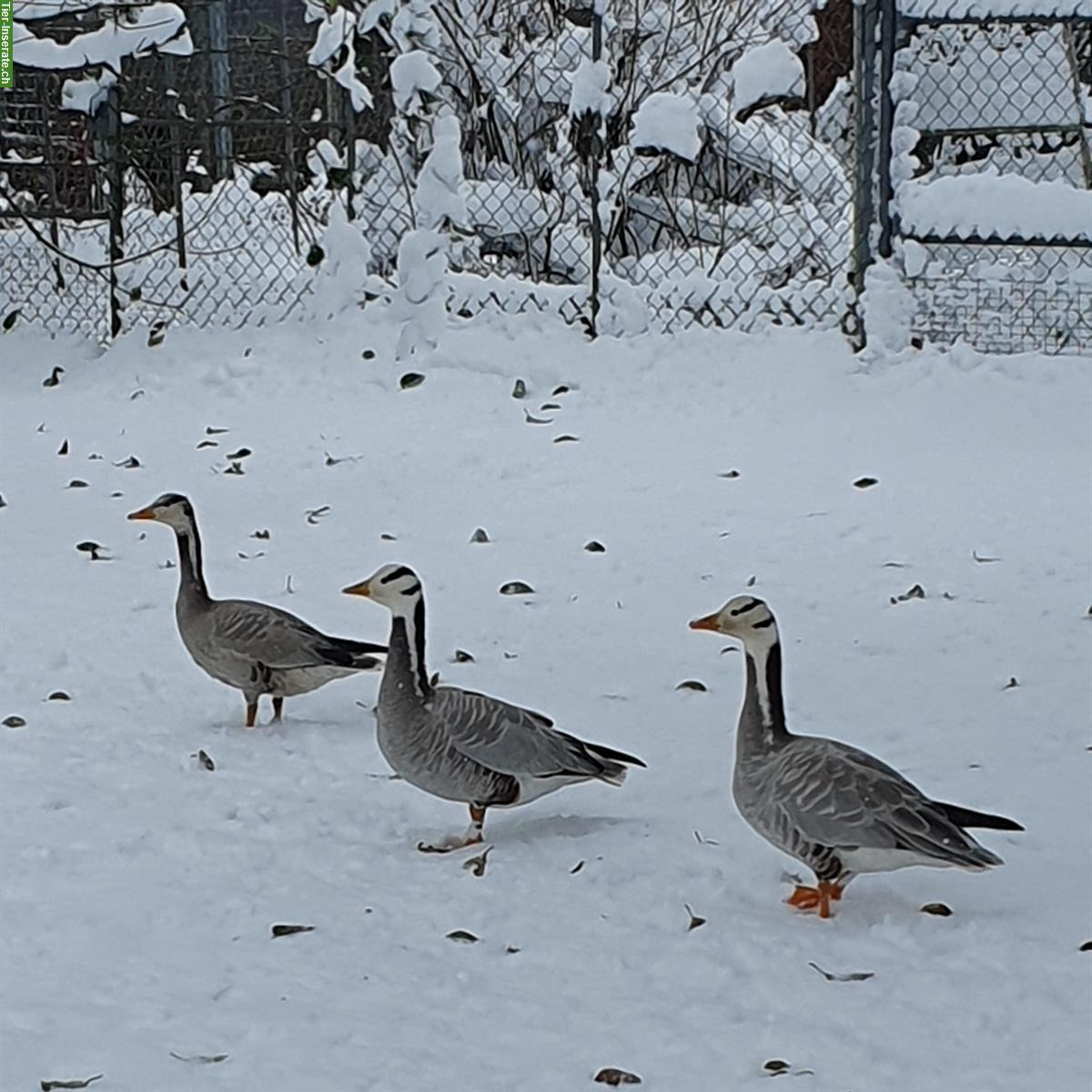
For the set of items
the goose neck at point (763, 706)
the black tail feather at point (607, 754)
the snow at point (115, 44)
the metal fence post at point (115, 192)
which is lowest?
the black tail feather at point (607, 754)

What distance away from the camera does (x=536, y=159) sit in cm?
1084

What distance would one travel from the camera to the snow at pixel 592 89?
31.5 ft

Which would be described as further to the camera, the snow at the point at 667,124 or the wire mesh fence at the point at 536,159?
the snow at the point at 667,124

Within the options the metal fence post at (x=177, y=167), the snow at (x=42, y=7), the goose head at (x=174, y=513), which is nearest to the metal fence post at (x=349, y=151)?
the metal fence post at (x=177, y=167)

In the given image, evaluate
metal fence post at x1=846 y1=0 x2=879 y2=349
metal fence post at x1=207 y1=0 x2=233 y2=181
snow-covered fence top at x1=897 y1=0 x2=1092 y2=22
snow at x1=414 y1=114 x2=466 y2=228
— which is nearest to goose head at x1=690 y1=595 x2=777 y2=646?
metal fence post at x1=846 y1=0 x2=879 y2=349

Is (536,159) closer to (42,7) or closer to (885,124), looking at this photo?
(885,124)

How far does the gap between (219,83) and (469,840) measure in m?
7.57

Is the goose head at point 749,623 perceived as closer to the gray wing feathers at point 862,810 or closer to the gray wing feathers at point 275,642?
the gray wing feathers at point 862,810

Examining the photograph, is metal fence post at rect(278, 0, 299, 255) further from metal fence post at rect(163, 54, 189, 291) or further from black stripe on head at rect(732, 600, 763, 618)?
black stripe on head at rect(732, 600, 763, 618)

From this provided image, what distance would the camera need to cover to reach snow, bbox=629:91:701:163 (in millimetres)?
9891

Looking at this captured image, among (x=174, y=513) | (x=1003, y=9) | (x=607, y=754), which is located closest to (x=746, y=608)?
(x=607, y=754)

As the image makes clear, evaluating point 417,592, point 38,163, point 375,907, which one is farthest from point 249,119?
point 375,907

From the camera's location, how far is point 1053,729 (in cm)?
481

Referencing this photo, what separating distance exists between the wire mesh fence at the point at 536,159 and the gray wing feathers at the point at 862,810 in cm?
554
